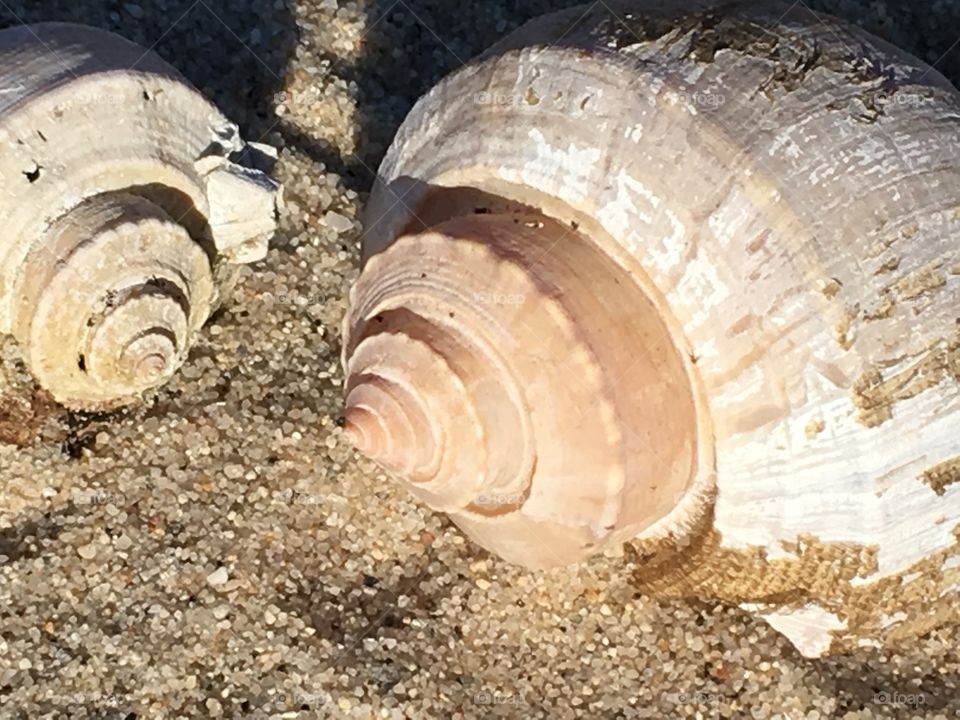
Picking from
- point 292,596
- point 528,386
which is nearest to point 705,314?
point 528,386

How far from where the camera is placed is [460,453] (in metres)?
2.69

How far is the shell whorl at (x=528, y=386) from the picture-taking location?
267 centimetres

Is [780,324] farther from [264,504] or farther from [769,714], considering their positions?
[264,504]

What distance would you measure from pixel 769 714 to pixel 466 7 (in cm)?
237

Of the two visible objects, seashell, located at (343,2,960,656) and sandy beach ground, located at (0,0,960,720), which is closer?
seashell, located at (343,2,960,656)

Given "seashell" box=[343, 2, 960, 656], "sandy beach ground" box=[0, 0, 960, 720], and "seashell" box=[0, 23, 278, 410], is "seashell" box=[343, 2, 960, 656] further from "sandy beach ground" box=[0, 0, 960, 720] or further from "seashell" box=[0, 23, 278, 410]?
"seashell" box=[0, 23, 278, 410]

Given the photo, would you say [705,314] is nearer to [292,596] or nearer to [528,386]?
[528,386]

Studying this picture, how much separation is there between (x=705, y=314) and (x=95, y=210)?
4.78ft

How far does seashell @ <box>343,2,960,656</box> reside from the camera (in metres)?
2.64

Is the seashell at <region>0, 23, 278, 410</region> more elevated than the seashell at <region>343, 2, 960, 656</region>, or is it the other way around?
the seashell at <region>343, 2, 960, 656</region>

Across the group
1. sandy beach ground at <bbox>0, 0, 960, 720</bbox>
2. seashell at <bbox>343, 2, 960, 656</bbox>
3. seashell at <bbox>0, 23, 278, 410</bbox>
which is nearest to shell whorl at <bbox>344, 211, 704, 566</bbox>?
seashell at <bbox>343, 2, 960, 656</bbox>

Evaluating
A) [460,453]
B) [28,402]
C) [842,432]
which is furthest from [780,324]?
[28,402]

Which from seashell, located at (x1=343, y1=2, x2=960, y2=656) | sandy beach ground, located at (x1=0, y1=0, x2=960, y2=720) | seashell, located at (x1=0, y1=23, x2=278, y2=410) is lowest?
sandy beach ground, located at (x1=0, y1=0, x2=960, y2=720)

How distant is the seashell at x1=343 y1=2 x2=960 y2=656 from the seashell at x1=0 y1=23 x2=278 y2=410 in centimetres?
60
